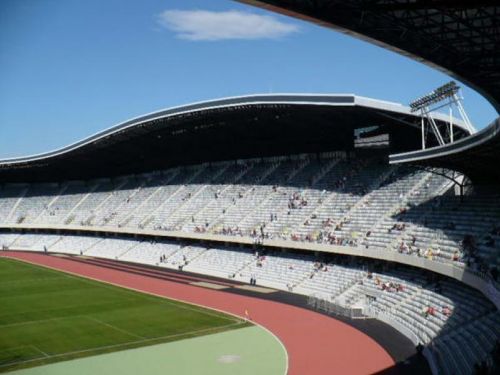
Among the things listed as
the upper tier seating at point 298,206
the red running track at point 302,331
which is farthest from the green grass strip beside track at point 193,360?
the upper tier seating at point 298,206

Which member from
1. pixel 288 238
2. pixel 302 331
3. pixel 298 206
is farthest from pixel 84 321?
pixel 298 206

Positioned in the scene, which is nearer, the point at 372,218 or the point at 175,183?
the point at 372,218

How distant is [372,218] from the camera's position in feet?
145

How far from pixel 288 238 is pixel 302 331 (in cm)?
1689

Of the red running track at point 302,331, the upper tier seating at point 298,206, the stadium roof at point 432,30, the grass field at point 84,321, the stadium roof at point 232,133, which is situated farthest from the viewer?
the stadium roof at point 232,133

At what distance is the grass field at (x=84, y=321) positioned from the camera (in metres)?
28.5

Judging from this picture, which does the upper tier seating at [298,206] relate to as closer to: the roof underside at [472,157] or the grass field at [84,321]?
the roof underside at [472,157]

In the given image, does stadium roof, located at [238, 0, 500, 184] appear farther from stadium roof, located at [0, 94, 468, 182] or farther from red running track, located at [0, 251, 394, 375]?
stadium roof, located at [0, 94, 468, 182]

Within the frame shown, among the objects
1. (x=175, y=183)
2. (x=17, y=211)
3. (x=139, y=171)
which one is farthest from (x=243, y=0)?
(x=17, y=211)

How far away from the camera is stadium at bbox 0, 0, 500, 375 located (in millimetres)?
24317

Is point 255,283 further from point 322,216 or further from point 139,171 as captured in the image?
point 139,171

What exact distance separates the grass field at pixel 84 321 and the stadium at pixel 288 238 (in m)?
0.17

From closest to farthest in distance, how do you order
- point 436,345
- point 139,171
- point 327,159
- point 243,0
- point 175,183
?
point 243,0, point 436,345, point 327,159, point 175,183, point 139,171

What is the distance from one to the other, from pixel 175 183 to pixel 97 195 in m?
15.9
